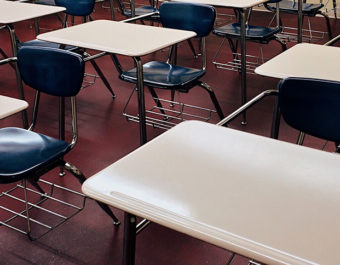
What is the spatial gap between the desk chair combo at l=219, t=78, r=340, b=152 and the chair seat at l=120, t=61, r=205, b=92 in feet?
3.57

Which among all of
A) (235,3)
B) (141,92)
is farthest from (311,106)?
(235,3)

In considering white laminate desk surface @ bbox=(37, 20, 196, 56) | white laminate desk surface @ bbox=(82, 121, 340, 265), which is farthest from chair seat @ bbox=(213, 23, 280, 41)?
white laminate desk surface @ bbox=(82, 121, 340, 265)

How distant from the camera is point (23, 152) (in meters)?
2.08

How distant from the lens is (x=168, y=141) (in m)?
1.46

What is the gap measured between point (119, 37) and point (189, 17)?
2.26 ft

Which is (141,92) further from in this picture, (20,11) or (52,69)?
(20,11)

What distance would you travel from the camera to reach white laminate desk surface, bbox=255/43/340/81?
2.09 m

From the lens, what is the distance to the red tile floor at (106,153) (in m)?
2.18

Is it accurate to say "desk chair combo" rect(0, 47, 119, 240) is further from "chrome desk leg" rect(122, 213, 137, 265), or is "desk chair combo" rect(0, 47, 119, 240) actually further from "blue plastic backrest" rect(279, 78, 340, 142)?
"blue plastic backrest" rect(279, 78, 340, 142)

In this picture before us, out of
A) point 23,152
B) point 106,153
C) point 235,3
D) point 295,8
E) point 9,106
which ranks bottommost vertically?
point 106,153

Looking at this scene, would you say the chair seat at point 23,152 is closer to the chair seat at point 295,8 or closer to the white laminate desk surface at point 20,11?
the white laminate desk surface at point 20,11

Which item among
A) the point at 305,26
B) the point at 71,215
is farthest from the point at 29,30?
the point at 71,215

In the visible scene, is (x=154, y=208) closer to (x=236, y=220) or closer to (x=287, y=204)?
(x=236, y=220)

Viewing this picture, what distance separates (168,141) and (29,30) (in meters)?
5.06
